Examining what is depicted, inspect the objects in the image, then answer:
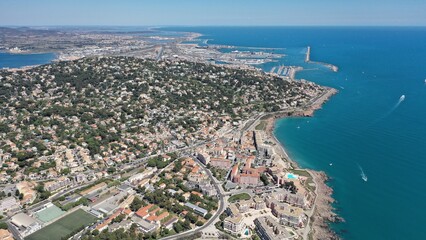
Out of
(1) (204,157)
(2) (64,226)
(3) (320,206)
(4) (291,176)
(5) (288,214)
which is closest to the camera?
(2) (64,226)

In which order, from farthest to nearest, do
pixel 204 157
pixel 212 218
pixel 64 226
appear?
pixel 204 157
pixel 212 218
pixel 64 226

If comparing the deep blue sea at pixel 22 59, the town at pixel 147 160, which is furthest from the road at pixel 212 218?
the deep blue sea at pixel 22 59

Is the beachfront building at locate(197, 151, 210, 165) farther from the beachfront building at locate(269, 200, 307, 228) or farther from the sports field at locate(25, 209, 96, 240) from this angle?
the sports field at locate(25, 209, 96, 240)

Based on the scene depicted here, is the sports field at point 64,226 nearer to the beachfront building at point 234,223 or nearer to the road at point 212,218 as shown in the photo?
the road at point 212,218

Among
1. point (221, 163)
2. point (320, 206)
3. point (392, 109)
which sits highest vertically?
point (392, 109)

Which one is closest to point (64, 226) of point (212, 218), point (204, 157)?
point (212, 218)

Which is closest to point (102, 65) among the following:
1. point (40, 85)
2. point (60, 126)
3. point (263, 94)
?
point (40, 85)

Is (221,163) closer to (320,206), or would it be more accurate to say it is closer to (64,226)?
(320,206)

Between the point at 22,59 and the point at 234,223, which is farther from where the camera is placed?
the point at 22,59
